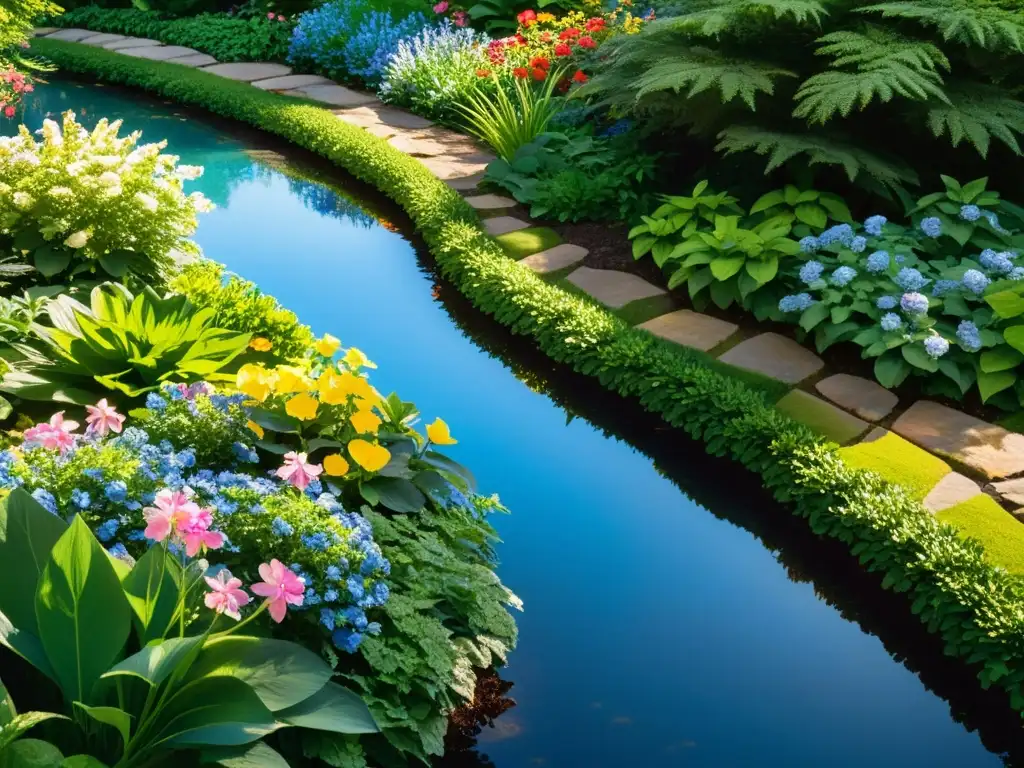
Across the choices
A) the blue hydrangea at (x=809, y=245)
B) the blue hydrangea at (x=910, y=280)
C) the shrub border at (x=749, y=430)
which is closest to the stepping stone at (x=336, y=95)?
the shrub border at (x=749, y=430)

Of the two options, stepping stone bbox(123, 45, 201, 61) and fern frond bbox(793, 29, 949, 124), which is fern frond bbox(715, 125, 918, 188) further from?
stepping stone bbox(123, 45, 201, 61)

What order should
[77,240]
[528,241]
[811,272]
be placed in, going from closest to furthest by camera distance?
[77,240], [811,272], [528,241]

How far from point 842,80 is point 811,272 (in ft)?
2.83

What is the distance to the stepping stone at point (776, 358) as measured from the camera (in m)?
4.12

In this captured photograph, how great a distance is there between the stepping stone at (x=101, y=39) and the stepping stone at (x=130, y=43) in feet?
0.27

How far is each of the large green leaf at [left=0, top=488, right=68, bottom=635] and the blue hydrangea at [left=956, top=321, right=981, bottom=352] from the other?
320 cm

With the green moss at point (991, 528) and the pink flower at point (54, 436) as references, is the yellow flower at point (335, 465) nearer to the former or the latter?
the pink flower at point (54, 436)

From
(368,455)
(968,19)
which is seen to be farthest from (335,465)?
(968,19)

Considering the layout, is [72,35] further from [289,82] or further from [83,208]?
[83,208]

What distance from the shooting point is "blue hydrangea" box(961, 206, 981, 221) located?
438cm

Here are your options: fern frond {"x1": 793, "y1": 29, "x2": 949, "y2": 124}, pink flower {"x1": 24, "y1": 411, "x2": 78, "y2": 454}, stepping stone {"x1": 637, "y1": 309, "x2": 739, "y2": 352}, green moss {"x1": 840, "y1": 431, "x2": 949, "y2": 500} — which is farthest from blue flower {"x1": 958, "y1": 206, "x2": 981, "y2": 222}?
pink flower {"x1": 24, "y1": 411, "x2": 78, "y2": 454}

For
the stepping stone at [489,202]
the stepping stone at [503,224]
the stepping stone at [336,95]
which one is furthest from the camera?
the stepping stone at [336,95]

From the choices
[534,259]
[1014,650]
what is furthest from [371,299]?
[1014,650]

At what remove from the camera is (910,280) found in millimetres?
A: 3992
